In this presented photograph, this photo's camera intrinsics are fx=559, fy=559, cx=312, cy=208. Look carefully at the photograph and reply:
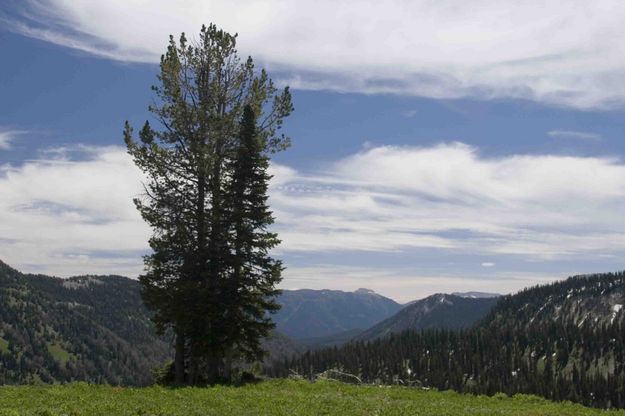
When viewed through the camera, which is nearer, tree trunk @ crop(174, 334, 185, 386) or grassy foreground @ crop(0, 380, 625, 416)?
grassy foreground @ crop(0, 380, 625, 416)

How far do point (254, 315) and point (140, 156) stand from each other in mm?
13030

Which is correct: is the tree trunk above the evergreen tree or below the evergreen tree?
below

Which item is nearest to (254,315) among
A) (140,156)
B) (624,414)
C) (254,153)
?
(254,153)

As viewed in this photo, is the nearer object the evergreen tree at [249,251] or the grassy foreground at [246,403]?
the grassy foreground at [246,403]

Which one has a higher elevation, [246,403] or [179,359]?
[246,403]

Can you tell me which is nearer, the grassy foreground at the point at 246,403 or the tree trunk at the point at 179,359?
the grassy foreground at the point at 246,403

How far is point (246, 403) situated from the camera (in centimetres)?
2325

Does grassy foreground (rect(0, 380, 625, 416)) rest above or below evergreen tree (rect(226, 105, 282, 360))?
below

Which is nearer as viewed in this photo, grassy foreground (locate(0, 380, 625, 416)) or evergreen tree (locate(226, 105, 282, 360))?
grassy foreground (locate(0, 380, 625, 416))

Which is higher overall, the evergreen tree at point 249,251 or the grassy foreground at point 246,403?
the evergreen tree at point 249,251

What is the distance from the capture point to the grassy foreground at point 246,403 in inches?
792

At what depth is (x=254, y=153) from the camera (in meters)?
37.4

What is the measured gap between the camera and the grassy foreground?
2012cm

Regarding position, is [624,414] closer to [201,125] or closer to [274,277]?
[274,277]
